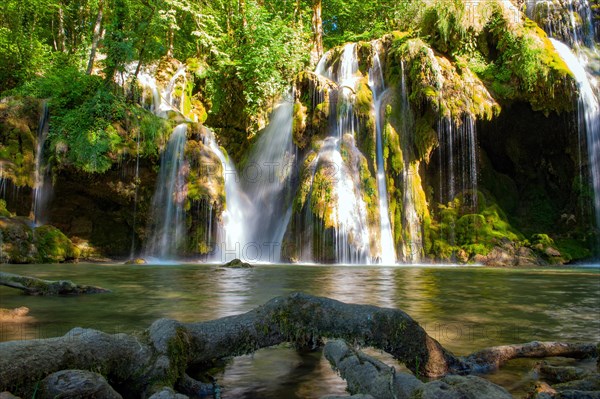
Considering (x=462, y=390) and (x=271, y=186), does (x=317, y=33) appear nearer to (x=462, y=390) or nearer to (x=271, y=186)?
(x=271, y=186)

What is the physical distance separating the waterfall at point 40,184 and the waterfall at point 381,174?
44.3 feet

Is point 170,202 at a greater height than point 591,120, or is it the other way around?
point 591,120

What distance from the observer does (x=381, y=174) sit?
19.6m

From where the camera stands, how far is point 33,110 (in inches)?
756

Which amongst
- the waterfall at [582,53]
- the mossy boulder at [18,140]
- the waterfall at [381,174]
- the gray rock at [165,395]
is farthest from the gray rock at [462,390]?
the waterfall at [582,53]

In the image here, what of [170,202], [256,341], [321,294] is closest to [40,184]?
[170,202]

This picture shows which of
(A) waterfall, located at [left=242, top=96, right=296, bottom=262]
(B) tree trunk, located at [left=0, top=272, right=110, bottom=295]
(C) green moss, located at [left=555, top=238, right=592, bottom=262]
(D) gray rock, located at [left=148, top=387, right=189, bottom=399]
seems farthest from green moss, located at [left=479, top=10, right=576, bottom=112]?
(D) gray rock, located at [left=148, top=387, right=189, bottom=399]

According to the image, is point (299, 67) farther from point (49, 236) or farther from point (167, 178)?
point (49, 236)

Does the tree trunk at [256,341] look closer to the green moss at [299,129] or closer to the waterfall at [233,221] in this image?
the waterfall at [233,221]

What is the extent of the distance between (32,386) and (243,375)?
165 cm

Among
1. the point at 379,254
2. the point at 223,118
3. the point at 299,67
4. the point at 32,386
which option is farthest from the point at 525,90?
the point at 32,386

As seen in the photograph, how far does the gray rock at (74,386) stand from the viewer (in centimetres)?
229

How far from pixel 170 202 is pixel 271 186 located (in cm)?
452

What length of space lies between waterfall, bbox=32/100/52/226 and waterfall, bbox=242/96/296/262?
8263mm
